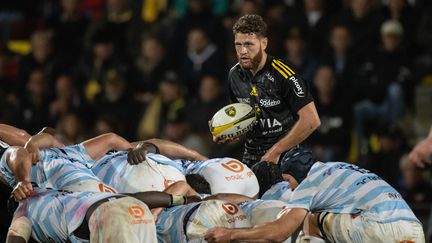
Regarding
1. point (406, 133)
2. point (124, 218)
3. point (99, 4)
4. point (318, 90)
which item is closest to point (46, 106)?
point (99, 4)

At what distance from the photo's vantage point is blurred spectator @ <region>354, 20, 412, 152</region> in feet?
36.9

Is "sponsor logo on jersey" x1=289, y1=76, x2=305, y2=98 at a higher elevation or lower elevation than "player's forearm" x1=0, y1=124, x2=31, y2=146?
higher

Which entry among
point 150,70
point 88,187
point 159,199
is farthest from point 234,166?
point 150,70

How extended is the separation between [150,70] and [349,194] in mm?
5832

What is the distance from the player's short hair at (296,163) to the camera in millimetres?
8516

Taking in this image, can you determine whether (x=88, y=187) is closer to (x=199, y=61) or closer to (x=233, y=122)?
(x=233, y=122)

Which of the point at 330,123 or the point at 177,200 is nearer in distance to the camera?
the point at 177,200

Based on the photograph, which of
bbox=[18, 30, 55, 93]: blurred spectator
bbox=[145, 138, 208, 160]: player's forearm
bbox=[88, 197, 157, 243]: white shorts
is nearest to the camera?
bbox=[88, 197, 157, 243]: white shorts

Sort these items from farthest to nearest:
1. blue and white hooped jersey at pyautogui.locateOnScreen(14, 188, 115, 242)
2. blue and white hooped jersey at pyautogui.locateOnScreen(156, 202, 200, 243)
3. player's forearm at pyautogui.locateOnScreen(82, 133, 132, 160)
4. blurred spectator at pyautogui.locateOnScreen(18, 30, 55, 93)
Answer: blurred spectator at pyautogui.locateOnScreen(18, 30, 55, 93) → player's forearm at pyautogui.locateOnScreen(82, 133, 132, 160) → blue and white hooped jersey at pyautogui.locateOnScreen(156, 202, 200, 243) → blue and white hooped jersey at pyautogui.locateOnScreen(14, 188, 115, 242)

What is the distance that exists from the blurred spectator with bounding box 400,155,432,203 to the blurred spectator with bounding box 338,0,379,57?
1.69m

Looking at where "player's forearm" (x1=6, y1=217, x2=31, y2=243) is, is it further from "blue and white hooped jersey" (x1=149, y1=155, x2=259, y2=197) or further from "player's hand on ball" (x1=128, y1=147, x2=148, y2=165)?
"blue and white hooped jersey" (x1=149, y1=155, x2=259, y2=197)

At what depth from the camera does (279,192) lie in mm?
8336

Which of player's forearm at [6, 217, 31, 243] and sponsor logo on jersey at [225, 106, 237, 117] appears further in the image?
sponsor logo on jersey at [225, 106, 237, 117]

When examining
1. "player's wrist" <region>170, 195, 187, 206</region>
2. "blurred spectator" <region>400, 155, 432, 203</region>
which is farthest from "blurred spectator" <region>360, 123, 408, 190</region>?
"player's wrist" <region>170, 195, 187, 206</region>
